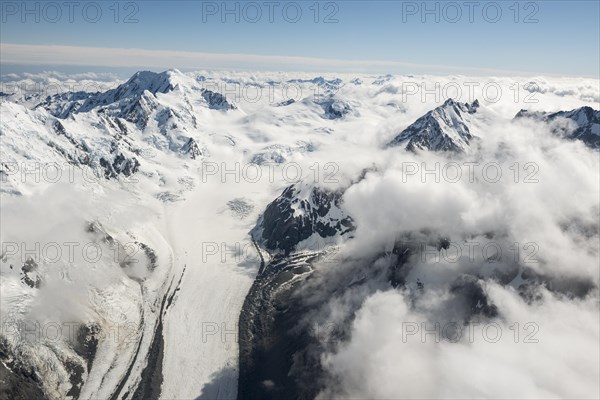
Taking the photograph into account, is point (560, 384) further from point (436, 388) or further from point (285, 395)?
point (285, 395)

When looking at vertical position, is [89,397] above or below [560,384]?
below

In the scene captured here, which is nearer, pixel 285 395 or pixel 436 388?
pixel 436 388

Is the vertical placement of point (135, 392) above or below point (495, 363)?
below

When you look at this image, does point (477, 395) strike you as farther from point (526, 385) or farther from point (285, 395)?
point (285, 395)

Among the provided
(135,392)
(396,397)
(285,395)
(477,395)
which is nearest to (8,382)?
(135,392)

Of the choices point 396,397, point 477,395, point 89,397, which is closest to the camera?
point 477,395

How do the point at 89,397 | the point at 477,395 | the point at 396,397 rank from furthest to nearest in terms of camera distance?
the point at 89,397, the point at 396,397, the point at 477,395

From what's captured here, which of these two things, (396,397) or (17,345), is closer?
(396,397)

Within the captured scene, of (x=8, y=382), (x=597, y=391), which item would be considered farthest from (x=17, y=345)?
(x=597, y=391)
